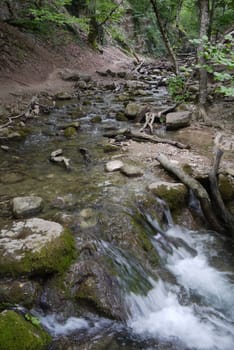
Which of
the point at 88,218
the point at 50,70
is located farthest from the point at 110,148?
the point at 50,70

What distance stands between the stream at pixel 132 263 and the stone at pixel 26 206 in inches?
4.6

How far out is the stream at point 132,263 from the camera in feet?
10.9

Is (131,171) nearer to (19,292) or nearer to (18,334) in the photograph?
(19,292)

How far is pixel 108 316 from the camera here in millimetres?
3441

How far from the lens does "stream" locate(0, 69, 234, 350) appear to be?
3.33 meters

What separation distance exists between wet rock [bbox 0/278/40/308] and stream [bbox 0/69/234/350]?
0.12 meters

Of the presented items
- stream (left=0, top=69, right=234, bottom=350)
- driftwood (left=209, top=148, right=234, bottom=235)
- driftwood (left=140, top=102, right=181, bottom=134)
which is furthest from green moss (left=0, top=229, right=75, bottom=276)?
driftwood (left=140, top=102, right=181, bottom=134)

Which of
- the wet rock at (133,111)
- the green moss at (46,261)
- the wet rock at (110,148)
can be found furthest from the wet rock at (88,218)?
the wet rock at (133,111)

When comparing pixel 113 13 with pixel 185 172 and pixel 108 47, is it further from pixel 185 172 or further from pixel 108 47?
pixel 185 172

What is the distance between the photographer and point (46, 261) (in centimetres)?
352

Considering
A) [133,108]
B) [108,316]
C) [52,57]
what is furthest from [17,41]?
[108,316]

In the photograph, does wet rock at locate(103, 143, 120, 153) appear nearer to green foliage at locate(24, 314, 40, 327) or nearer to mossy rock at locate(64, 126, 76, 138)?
mossy rock at locate(64, 126, 76, 138)

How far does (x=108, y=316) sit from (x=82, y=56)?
17914 mm

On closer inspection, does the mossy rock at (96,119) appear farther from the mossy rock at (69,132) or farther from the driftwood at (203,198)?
the driftwood at (203,198)
